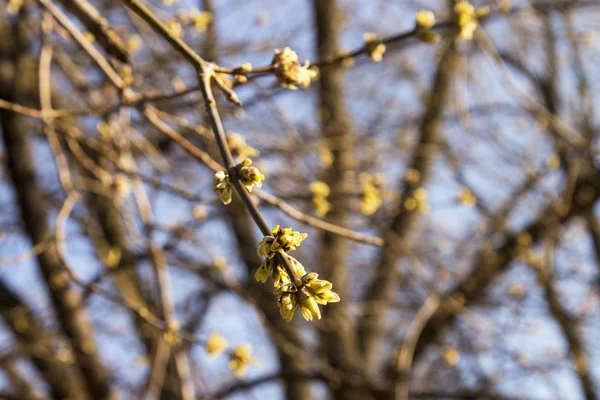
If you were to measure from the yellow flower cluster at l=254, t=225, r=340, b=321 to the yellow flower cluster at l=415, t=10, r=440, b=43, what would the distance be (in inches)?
38.2

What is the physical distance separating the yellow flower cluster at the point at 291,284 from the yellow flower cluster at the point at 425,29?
97cm

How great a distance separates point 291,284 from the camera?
0.84m

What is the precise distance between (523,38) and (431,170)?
138 centimetres

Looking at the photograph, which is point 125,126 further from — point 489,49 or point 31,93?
point 489,49

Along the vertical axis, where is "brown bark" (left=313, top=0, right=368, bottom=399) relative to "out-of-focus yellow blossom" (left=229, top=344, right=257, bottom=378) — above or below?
above

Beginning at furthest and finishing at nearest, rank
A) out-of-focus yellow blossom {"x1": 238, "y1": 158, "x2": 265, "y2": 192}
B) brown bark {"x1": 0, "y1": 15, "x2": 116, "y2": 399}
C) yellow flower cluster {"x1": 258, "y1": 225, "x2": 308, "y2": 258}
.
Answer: brown bark {"x1": 0, "y1": 15, "x2": 116, "y2": 399} → out-of-focus yellow blossom {"x1": 238, "y1": 158, "x2": 265, "y2": 192} → yellow flower cluster {"x1": 258, "y1": 225, "x2": 308, "y2": 258}

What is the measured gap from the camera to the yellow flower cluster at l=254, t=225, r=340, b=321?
0.83 metres

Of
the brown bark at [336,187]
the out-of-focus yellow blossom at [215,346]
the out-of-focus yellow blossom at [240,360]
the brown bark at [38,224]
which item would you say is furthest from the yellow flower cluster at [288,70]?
the brown bark at [38,224]

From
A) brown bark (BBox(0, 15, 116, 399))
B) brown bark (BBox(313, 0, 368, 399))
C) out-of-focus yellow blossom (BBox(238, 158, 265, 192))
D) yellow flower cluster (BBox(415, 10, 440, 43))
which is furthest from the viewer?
brown bark (BBox(313, 0, 368, 399))

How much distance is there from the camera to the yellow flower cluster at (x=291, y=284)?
830 millimetres

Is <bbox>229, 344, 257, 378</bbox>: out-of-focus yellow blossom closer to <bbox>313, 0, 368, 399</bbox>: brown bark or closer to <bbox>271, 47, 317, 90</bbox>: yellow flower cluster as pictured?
<bbox>271, 47, 317, 90</bbox>: yellow flower cluster

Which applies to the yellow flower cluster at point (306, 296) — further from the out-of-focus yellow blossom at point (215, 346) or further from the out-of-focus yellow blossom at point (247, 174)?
the out-of-focus yellow blossom at point (215, 346)

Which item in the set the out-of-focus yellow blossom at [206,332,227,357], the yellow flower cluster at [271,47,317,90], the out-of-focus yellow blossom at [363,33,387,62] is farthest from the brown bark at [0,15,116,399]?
the yellow flower cluster at [271,47,317,90]

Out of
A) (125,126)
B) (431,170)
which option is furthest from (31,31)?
(431,170)
